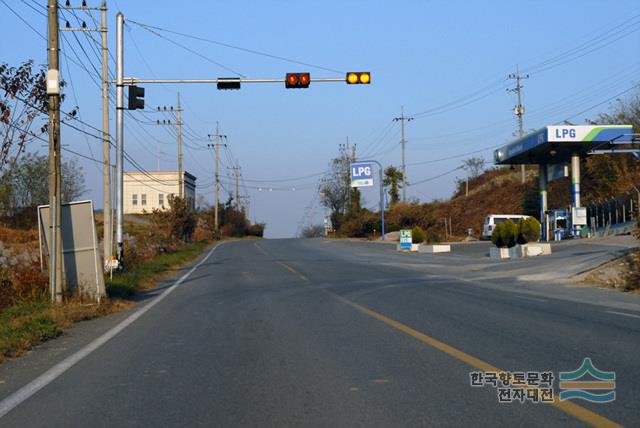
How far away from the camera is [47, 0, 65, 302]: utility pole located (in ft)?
50.2

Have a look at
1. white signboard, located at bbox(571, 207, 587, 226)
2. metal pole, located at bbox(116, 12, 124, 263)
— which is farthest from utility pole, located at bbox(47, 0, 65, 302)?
white signboard, located at bbox(571, 207, 587, 226)

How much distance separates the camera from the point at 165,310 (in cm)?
1603

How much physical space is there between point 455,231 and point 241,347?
6339cm

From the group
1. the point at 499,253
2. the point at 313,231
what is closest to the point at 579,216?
the point at 499,253

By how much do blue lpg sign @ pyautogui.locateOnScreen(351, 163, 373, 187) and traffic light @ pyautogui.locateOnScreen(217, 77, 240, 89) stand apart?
4832cm

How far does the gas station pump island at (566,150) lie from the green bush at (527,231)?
245 inches

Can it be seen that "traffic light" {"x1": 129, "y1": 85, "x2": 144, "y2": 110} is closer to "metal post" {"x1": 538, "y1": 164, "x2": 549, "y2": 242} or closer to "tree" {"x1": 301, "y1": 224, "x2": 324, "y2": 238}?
"metal post" {"x1": 538, "y1": 164, "x2": 549, "y2": 242}

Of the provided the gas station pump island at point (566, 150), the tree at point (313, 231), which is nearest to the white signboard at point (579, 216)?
the gas station pump island at point (566, 150)

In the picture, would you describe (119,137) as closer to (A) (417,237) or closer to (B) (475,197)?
(A) (417,237)

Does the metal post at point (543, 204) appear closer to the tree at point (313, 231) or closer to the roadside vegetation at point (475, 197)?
the roadside vegetation at point (475, 197)

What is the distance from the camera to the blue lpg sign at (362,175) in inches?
2783

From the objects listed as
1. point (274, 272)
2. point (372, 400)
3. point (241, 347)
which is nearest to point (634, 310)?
point (241, 347)

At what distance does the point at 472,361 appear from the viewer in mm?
9102

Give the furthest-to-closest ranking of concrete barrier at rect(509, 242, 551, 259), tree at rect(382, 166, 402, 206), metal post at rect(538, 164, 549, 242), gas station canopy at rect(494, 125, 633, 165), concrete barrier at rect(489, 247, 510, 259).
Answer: tree at rect(382, 166, 402, 206) → metal post at rect(538, 164, 549, 242) → gas station canopy at rect(494, 125, 633, 165) → concrete barrier at rect(489, 247, 510, 259) → concrete barrier at rect(509, 242, 551, 259)
